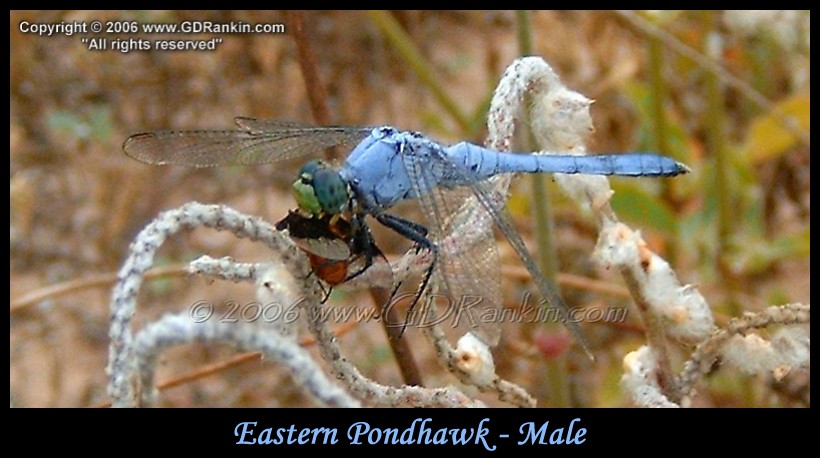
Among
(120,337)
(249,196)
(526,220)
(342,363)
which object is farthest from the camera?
(249,196)

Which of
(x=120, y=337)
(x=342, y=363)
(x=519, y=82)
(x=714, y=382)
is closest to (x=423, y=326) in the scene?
(x=342, y=363)

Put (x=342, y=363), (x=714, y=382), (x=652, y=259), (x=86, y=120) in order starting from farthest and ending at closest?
1. (x=86, y=120)
2. (x=714, y=382)
3. (x=652, y=259)
4. (x=342, y=363)

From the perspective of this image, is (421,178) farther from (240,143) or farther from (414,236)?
(240,143)

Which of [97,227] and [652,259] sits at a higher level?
[97,227]

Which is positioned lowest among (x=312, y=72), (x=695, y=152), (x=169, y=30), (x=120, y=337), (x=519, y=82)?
(x=120, y=337)

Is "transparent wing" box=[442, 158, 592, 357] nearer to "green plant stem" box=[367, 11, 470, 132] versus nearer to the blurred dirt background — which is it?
"green plant stem" box=[367, 11, 470, 132]
